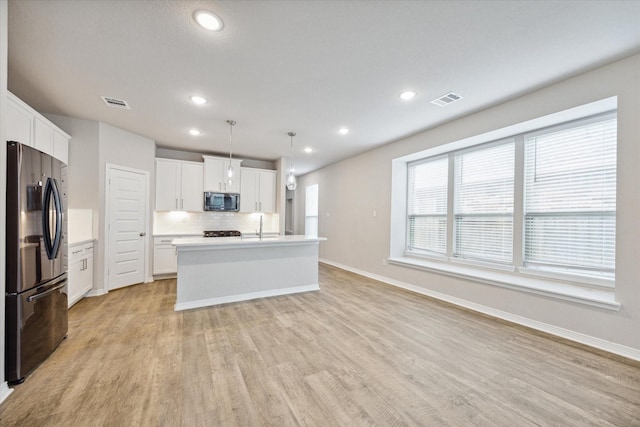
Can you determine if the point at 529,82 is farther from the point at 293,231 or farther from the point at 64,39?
the point at 293,231

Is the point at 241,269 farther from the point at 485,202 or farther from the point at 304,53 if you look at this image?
the point at 485,202

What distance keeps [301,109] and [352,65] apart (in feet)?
3.93

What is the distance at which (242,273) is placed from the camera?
3988 mm

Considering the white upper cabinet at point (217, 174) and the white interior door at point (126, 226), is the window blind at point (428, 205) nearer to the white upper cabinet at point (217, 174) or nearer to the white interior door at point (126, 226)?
the white upper cabinet at point (217, 174)

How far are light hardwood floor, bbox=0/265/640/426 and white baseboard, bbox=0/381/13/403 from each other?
5 cm

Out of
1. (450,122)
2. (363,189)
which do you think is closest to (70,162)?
(363,189)

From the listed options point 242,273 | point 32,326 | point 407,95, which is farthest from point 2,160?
point 407,95

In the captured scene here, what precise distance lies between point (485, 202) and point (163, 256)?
583 centimetres

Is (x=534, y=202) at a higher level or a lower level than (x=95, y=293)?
higher

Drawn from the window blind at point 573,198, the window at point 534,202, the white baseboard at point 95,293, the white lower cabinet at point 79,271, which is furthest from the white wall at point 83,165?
the window blind at point 573,198

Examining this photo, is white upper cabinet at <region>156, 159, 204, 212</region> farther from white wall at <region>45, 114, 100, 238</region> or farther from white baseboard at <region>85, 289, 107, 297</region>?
white baseboard at <region>85, 289, 107, 297</region>

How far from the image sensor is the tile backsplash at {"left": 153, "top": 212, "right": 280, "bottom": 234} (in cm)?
563

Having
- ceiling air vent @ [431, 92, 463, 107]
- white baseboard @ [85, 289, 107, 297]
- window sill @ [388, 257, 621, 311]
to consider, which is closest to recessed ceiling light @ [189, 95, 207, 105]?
ceiling air vent @ [431, 92, 463, 107]

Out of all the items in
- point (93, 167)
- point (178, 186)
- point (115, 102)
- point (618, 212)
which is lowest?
point (618, 212)
